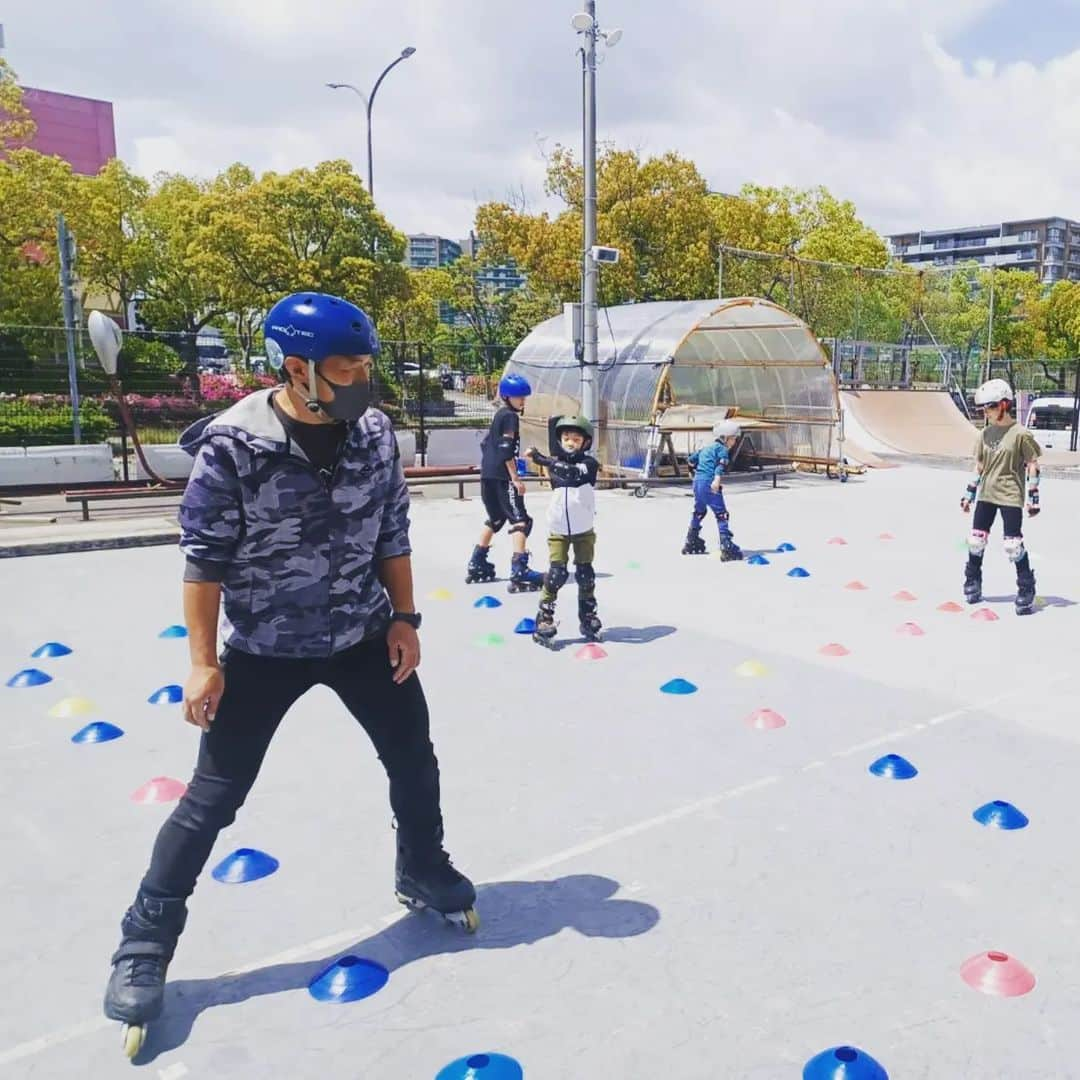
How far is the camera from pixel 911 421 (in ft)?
84.4

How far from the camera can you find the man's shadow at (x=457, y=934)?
8.91 feet

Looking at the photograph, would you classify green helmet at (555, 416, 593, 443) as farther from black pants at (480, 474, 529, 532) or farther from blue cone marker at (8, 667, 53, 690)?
blue cone marker at (8, 667, 53, 690)

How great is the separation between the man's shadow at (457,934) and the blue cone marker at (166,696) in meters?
2.72

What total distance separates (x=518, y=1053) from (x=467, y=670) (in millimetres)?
3560

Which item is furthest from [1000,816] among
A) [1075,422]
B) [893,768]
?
[1075,422]

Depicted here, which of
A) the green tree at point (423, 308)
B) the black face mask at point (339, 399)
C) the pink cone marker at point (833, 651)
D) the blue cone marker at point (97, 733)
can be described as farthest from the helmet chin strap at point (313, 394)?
the green tree at point (423, 308)

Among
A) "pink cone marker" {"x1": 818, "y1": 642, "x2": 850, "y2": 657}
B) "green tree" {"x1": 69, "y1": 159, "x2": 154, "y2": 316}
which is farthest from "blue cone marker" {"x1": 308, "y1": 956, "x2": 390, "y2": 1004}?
"green tree" {"x1": 69, "y1": 159, "x2": 154, "y2": 316}

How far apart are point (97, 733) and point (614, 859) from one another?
9.02 ft

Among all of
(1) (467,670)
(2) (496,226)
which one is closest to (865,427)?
(2) (496,226)

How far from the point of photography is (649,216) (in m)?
33.4

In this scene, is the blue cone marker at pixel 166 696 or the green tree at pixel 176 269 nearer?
the blue cone marker at pixel 166 696

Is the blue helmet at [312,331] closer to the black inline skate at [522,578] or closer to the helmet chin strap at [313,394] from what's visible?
the helmet chin strap at [313,394]

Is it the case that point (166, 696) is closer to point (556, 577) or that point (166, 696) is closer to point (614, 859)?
point (556, 577)

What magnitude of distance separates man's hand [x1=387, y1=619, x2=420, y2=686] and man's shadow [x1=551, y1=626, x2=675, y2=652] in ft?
11.8
